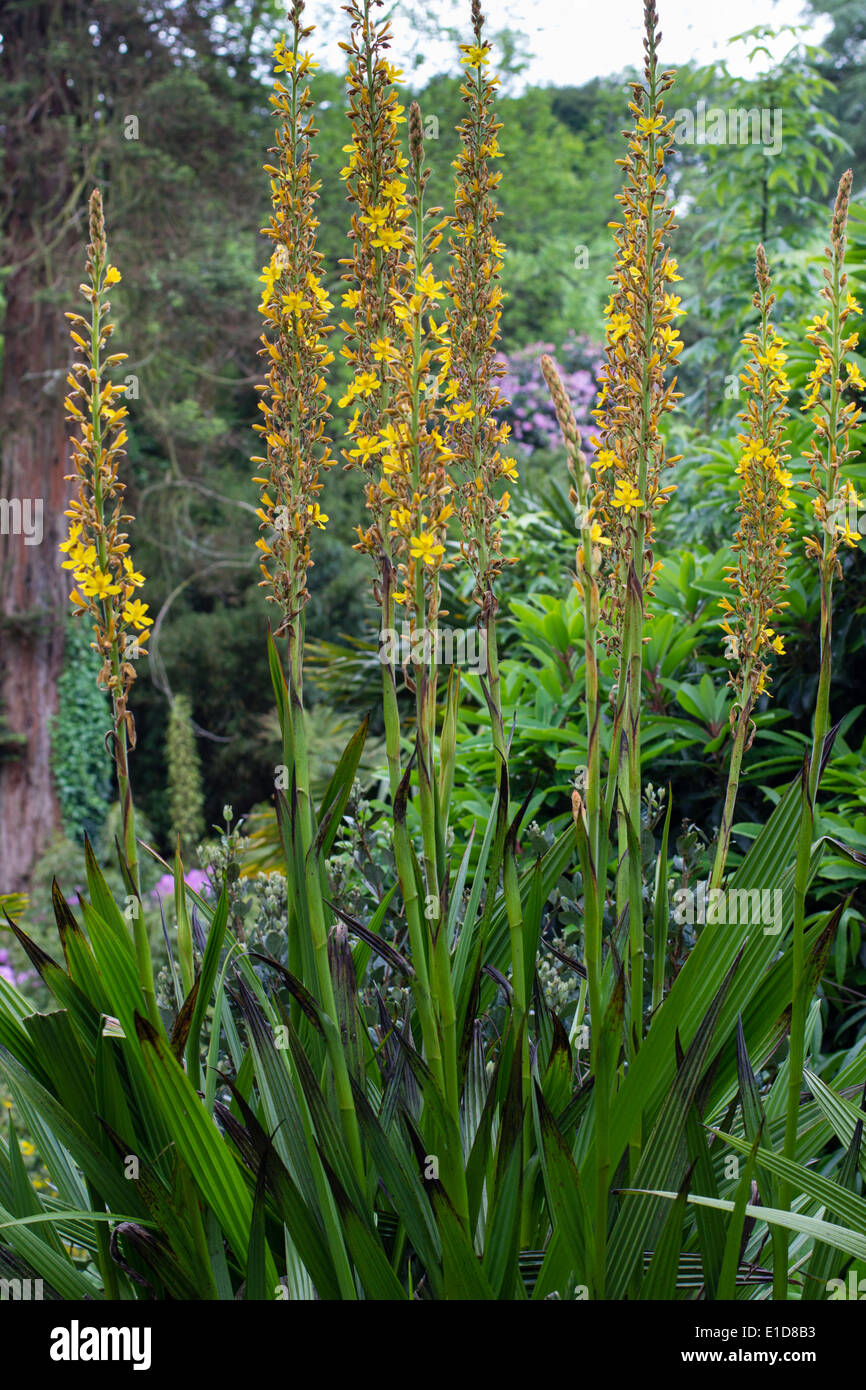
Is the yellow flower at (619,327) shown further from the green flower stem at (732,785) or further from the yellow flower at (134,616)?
the yellow flower at (134,616)

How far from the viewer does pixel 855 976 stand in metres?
2.81

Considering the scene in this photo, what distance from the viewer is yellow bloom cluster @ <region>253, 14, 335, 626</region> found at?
4.14ft

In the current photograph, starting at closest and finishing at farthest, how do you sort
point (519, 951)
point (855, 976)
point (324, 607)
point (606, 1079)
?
1. point (606, 1079)
2. point (519, 951)
3. point (855, 976)
4. point (324, 607)

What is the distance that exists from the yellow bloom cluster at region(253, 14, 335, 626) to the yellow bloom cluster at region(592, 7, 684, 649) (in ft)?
1.23

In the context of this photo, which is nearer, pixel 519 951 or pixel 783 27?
pixel 519 951

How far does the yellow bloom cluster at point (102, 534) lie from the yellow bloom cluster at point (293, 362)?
18 cm

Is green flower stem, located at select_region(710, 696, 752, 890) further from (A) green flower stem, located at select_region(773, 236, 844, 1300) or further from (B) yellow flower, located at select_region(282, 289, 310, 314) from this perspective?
(B) yellow flower, located at select_region(282, 289, 310, 314)

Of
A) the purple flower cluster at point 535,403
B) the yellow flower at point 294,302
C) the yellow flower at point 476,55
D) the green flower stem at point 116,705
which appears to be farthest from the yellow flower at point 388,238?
the purple flower cluster at point 535,403

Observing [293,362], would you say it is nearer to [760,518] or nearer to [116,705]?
[116,705]

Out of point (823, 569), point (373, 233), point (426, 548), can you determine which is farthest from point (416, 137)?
point (823, 569)

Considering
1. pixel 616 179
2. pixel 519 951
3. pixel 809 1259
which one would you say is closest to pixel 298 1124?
pixel 519 951

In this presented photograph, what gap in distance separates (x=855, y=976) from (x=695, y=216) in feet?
56.7

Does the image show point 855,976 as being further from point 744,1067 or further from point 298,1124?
point 298,1124

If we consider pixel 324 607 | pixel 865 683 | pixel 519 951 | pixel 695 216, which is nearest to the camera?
pixel 519 951
